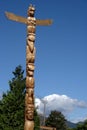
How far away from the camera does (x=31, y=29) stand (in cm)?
2103

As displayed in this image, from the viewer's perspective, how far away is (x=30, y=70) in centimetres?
2023

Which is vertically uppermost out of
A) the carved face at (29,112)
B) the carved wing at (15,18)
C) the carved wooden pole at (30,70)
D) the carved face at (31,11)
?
the carved face at (31,11)

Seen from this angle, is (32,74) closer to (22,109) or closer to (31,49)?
(31,49)

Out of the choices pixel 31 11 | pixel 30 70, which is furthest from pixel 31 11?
pixel 30 70

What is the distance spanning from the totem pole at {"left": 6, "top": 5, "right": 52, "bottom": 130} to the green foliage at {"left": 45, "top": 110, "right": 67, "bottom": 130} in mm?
56827

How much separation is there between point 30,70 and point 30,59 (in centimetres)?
62

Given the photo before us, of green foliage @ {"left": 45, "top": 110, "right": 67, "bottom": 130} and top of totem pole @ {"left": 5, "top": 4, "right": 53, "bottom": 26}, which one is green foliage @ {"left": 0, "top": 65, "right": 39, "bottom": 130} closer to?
top of totem pole @ {"left": 5, "top": 4, "right": 53, "bottom": 26}

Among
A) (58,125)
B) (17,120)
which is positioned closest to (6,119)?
(17,120)

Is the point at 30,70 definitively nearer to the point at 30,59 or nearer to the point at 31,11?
the point at 30,59

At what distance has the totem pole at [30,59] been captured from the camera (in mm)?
19766

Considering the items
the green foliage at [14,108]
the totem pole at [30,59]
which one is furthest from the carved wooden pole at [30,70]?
the green foliage at [14,108]

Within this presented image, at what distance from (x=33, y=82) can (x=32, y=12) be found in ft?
13.4

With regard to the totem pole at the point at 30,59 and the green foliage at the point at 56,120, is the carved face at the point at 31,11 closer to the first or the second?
the totem pole at the point at 30,59

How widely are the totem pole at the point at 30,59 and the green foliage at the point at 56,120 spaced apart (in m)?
56.8
